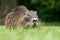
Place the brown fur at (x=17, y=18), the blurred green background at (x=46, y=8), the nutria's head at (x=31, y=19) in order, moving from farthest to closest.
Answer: the blurred green background at (x=46, y=8), the brown fur at (x=17, y=18), the nutria's head at (x=31, y=19)

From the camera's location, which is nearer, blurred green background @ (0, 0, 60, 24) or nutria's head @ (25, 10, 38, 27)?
nutria's head @ (25, 10, 38, 27)

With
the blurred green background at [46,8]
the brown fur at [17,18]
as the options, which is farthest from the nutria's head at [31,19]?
the blurred green background at [46,8]

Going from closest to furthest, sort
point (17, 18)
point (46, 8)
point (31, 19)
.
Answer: point (31, 19)
point (17, 18)
point (46, 8)

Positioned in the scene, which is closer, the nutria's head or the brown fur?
the nutria's head

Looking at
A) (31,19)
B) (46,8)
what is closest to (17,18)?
(31,19)

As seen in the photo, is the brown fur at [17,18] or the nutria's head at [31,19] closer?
the nutria's head at [31,19]

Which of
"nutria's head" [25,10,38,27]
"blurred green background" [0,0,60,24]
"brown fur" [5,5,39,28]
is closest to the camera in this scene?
"nutria's head" [25,10,38,27]

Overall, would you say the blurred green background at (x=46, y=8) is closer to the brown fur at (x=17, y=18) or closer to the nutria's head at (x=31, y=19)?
the brown fur at (x=17, y=18)

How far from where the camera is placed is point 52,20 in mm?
31859

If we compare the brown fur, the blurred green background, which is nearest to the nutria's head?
the brown fur

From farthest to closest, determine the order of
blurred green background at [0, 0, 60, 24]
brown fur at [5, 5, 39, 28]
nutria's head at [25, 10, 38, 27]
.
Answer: blurred green background at [0, 0, 60, 24] → brown fur at [5, 5, 39, 28] → nutria's head at [25, 10, 38, 27]

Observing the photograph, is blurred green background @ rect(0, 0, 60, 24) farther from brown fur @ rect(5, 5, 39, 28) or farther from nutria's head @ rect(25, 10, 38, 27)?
nutria's head @ rect(25, 10, 38, 27)

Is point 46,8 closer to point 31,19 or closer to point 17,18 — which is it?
point 17,18

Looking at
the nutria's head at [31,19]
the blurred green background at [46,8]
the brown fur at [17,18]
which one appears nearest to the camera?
the nutria's head at [31,19]
